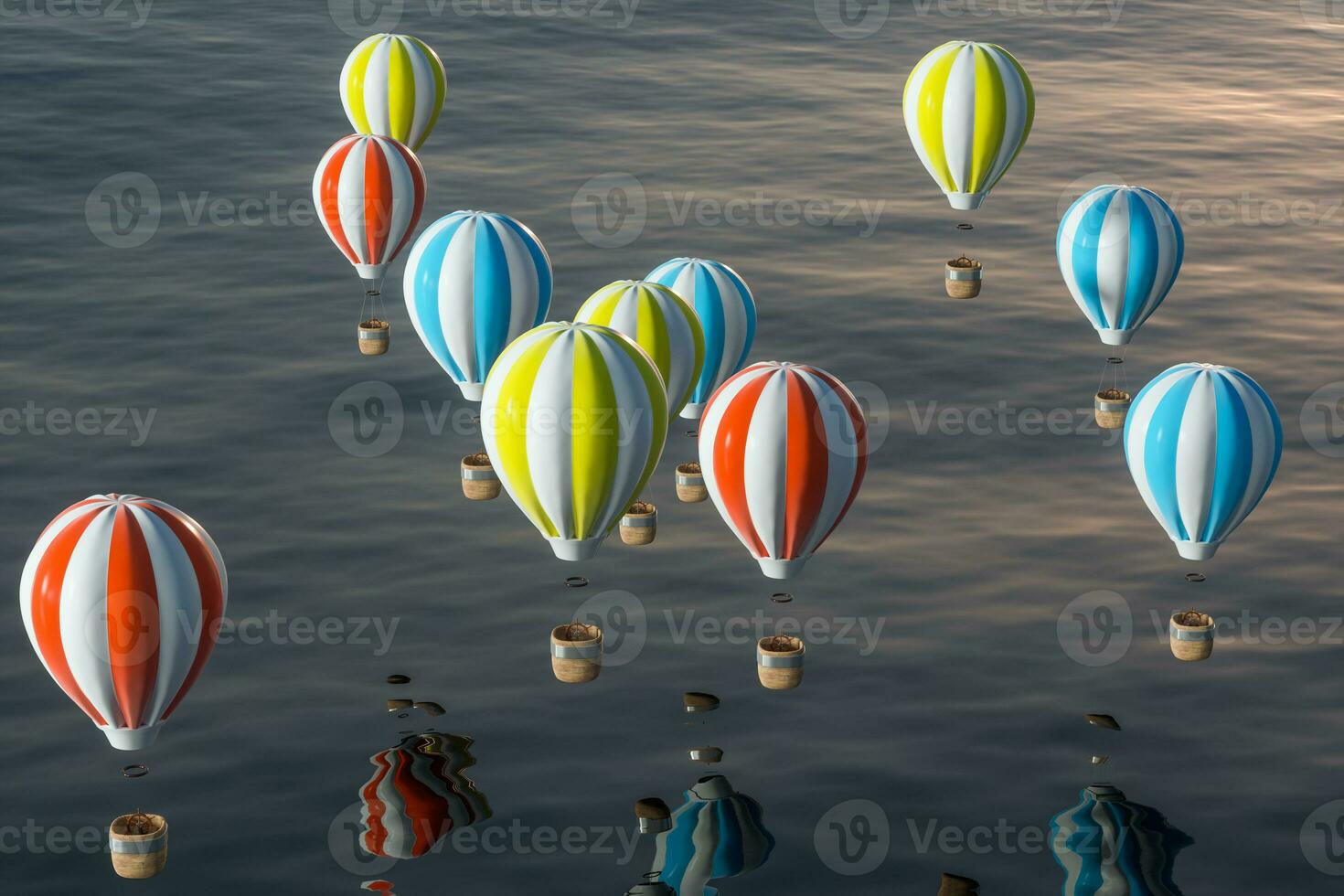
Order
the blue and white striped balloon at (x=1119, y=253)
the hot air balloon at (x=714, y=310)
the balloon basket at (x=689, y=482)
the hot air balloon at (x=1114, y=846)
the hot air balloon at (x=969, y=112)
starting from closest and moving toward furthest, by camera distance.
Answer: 1. the hot air balloon at (x=1114, y=846)
2. the hot air balloon at (x=714, y=310)
3. the balloon basket at (x=689, y=482)
4. the blue and white striped balloon at (x=1119, y=253)
5. the hot air balloon at (x=969, y=112)

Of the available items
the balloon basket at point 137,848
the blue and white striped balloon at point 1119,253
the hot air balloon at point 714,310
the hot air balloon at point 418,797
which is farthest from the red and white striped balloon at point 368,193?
the balloon basket at point 137,848

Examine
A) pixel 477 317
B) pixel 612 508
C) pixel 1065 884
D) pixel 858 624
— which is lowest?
pixel 1065 884

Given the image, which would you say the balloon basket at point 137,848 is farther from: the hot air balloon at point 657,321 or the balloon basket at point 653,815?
the hot air balloon at point 657,321

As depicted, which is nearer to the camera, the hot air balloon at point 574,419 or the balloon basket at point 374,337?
the hot air balloon at point 574,419

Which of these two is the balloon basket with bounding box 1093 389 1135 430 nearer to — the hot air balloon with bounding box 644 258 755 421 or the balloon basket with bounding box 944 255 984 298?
the balloon basket with bounding box 944 255 984 298

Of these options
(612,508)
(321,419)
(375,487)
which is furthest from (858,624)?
(321,419)

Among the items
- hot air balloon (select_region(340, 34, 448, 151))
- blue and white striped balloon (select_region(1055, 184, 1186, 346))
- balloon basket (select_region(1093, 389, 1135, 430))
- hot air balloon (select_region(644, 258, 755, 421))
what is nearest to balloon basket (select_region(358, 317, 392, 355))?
hot air balloon (select_region(340, 34, 448, 151))

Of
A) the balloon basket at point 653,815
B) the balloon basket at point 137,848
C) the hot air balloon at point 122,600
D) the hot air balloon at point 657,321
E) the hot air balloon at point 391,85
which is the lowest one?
the balloon basket at point 653,815

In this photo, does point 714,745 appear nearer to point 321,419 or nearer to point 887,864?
point 887,864
